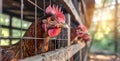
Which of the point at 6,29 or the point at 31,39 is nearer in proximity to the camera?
the point at 31,39

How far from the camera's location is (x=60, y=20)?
2.22 meters

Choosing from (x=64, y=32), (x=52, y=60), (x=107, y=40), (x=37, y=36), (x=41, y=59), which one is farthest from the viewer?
(x=107, y=40)

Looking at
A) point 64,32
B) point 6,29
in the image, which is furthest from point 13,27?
point 64,32

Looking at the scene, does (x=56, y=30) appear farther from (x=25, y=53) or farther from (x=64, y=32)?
(x=64, y=32)

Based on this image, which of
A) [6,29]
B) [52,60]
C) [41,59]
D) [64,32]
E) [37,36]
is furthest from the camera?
[6,29]

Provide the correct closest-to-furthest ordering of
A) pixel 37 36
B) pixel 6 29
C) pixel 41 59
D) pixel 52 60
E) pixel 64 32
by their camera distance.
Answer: pixel 41 59
pixel 52 60
pixel 37 36
pixel 64 32
pixel 6 29

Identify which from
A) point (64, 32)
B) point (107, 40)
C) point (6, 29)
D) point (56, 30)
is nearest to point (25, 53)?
point (56, 30)

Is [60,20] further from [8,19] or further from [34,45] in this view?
[8,19]

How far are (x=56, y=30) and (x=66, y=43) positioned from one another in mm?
1198

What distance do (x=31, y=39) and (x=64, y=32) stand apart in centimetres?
134

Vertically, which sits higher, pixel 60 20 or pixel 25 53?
pixel 60 20

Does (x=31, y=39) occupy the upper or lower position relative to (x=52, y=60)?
upper

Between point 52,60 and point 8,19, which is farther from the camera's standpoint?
point 8,19

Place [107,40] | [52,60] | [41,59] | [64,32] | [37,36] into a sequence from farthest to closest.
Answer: [107,40] < [64,32] < [37,36] < [52,60] < [41,59]
